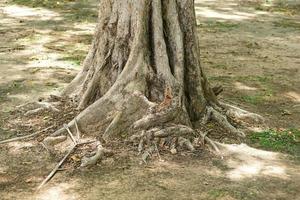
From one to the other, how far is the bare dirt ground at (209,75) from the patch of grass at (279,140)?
0.73ft

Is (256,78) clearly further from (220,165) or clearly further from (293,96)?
(220,165)

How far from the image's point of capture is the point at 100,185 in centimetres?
504

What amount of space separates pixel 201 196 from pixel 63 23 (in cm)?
975

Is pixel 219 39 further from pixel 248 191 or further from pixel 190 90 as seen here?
pixel 248 191

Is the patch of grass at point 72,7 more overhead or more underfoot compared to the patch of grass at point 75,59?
more overhead

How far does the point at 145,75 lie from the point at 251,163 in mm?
1586

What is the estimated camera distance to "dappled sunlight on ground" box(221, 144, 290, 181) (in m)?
5.42

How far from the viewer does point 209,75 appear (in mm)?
9312

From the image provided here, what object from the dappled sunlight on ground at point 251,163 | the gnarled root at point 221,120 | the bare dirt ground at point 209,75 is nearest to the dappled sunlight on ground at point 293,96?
the bare dirt ground at point 209,75

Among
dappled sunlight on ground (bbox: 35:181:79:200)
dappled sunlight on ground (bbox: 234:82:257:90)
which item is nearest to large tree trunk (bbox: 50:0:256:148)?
dappled sunlight on ground (bbox: 35:181:79:200)

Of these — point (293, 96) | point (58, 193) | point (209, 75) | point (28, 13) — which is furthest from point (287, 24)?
point (58, 193)

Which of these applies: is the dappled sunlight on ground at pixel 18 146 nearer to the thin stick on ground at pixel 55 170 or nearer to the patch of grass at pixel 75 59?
the thin stick on ground at pixel 55 170

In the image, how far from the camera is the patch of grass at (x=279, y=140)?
612 cm

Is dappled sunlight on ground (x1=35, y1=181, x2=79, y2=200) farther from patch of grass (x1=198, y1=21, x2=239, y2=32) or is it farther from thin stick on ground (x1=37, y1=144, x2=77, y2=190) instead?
patch of grass (x1=198, y1=21, x2=239, y2=32)
